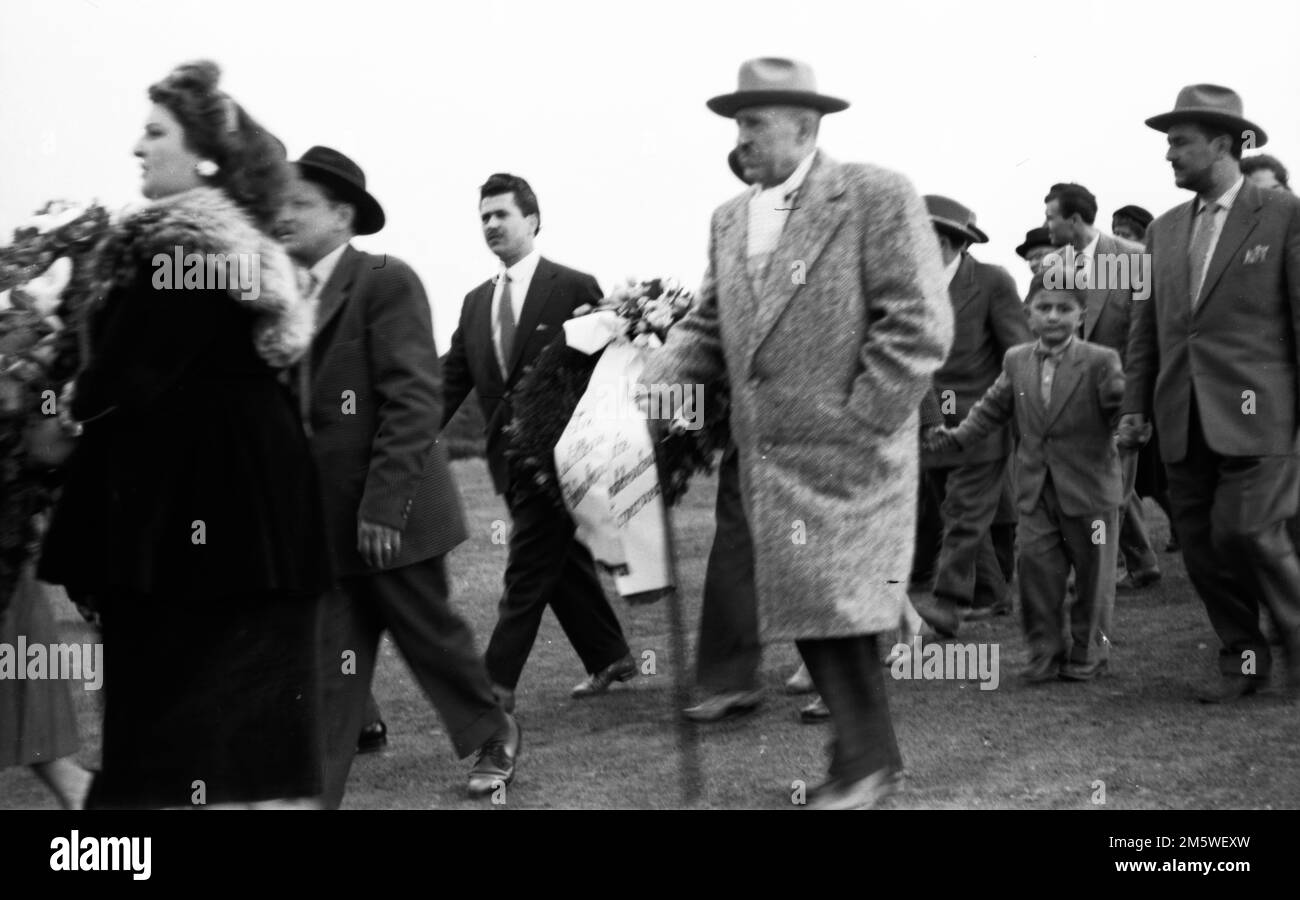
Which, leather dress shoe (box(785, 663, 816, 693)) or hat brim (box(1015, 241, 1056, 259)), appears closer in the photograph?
leather dress shoe (box(785, 663, 816, 693))

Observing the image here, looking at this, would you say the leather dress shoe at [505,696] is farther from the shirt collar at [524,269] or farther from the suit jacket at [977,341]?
the suit jacket at [977,341]

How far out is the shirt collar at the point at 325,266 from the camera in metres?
5.98

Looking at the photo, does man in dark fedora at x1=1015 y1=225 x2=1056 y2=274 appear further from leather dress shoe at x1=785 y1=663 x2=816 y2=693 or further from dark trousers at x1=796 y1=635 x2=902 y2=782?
dark trousers at x1=796 y1=635 x2=902 y2=782

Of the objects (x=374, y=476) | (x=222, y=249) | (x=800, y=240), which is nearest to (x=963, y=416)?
(x=800, y=240)

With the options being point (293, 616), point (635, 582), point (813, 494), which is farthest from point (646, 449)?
point (293, 616)

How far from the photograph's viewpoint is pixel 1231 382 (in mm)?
7121

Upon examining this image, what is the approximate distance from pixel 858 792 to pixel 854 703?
0.24 meters

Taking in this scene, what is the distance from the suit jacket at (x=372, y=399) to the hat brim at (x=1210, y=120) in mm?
2906

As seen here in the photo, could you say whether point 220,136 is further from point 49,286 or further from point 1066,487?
point 1066,487

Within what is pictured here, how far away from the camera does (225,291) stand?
14.6 feet

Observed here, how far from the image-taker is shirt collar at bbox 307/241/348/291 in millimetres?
5977

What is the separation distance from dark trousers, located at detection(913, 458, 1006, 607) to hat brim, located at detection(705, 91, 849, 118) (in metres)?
3.99

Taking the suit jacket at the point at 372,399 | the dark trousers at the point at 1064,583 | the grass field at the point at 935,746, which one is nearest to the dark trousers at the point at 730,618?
the grass field at the point at 935,746

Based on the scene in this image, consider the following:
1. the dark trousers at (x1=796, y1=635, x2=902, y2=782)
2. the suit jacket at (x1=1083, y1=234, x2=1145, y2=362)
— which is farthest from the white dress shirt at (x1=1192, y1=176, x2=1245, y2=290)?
the suit jacket at (x1=1083, y1=234, x2=1145, y2=362)
